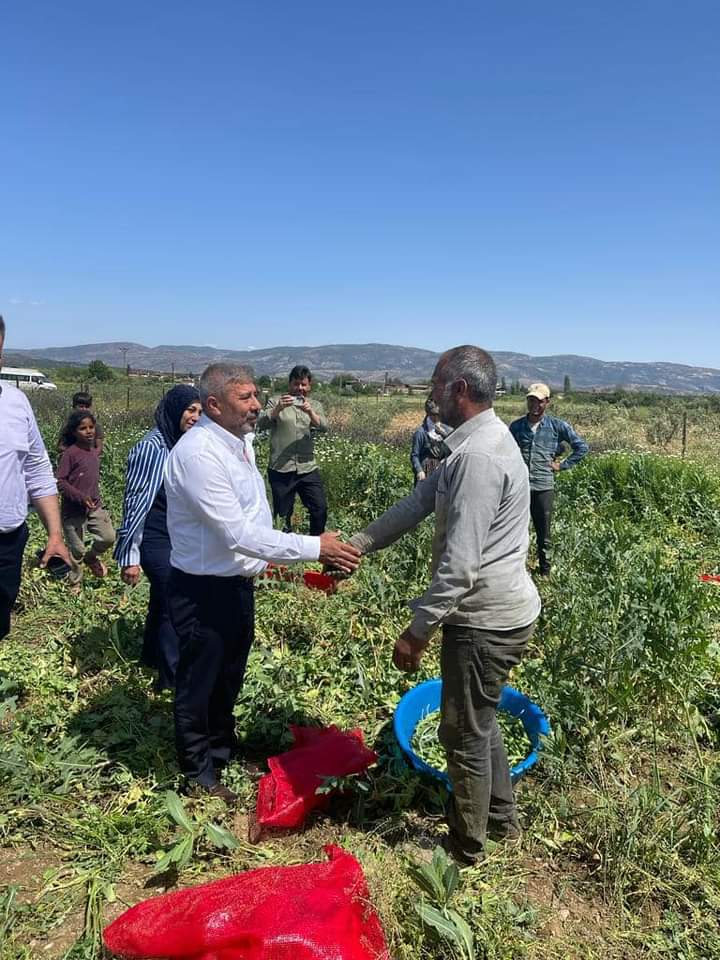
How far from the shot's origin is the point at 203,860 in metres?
2.52

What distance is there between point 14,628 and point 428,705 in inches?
122

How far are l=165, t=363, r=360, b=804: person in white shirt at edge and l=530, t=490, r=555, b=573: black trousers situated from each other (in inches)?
135

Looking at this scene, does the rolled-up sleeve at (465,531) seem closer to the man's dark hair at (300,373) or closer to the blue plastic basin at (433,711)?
the blue plastic basin at (433,711)

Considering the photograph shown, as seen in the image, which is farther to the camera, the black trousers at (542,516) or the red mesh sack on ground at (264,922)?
the black trousers at (542,516)

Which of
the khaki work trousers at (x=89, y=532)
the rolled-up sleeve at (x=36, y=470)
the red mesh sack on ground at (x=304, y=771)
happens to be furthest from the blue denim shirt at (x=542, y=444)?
the rolled-up sleeve at (x=36, y=470)

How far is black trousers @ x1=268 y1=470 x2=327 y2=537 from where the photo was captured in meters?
5.94

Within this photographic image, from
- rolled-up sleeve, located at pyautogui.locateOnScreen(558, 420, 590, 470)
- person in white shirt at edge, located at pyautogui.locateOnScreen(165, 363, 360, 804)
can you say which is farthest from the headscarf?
rolled-up sleeve, located at pyautogui.locateOnScreen(558, 420, 590, 470)

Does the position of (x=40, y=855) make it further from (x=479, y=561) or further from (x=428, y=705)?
(x=479, y=561)

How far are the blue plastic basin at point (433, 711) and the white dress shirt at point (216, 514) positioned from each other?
3.39 ft

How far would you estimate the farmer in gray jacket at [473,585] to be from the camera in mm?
2211

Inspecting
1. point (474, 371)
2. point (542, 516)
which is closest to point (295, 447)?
point (542, 516)

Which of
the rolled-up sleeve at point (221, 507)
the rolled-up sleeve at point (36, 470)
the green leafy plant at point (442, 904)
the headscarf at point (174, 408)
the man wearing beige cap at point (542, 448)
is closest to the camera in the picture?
the green leafy plant at point (442, 904)

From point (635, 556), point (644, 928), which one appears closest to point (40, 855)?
point (644, 928)

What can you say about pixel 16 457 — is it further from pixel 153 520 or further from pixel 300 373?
pixel 300 373
